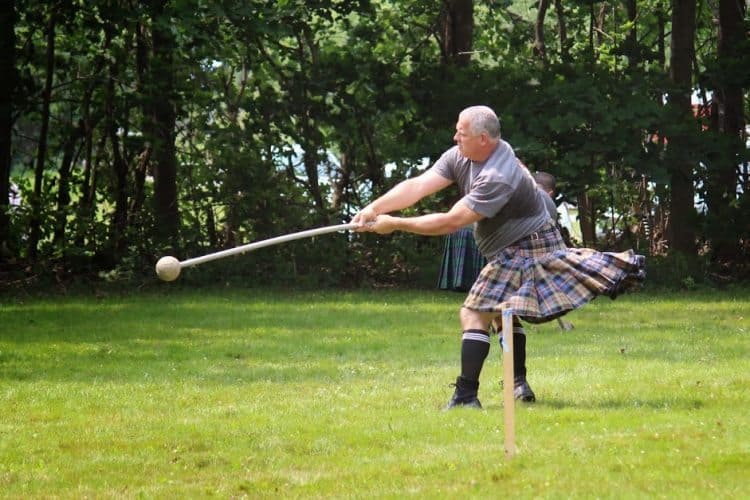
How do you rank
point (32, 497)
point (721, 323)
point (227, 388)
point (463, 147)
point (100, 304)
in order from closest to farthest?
point (32, 497)
point (463, 147)
point (227, 388)
point (721, 323)
point (100, 304)

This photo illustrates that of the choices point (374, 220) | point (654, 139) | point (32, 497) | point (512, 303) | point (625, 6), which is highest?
point (625, 6)

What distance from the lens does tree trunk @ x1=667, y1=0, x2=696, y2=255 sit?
645 inches

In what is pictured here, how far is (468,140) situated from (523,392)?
5.25 feet

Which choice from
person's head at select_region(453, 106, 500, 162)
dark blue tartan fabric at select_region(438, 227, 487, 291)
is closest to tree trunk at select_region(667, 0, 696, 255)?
dark blue tartan fabric at select_region(438, 227, 487, 291)

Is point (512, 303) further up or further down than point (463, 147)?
further down

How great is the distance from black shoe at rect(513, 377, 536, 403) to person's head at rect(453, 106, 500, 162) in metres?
1.43

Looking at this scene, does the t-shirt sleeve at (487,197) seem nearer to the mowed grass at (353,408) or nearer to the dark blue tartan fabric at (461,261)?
the mowed grass at (353,408)

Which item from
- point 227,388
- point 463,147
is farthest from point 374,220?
point 227,388

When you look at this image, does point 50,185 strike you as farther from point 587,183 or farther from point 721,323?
point 721,323

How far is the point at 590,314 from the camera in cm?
1313

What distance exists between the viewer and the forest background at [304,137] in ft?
53.3

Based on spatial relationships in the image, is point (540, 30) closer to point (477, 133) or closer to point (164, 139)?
point (164, 139)

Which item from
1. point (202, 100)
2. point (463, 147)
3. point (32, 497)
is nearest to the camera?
point (32, 497)

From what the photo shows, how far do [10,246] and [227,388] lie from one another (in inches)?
331
